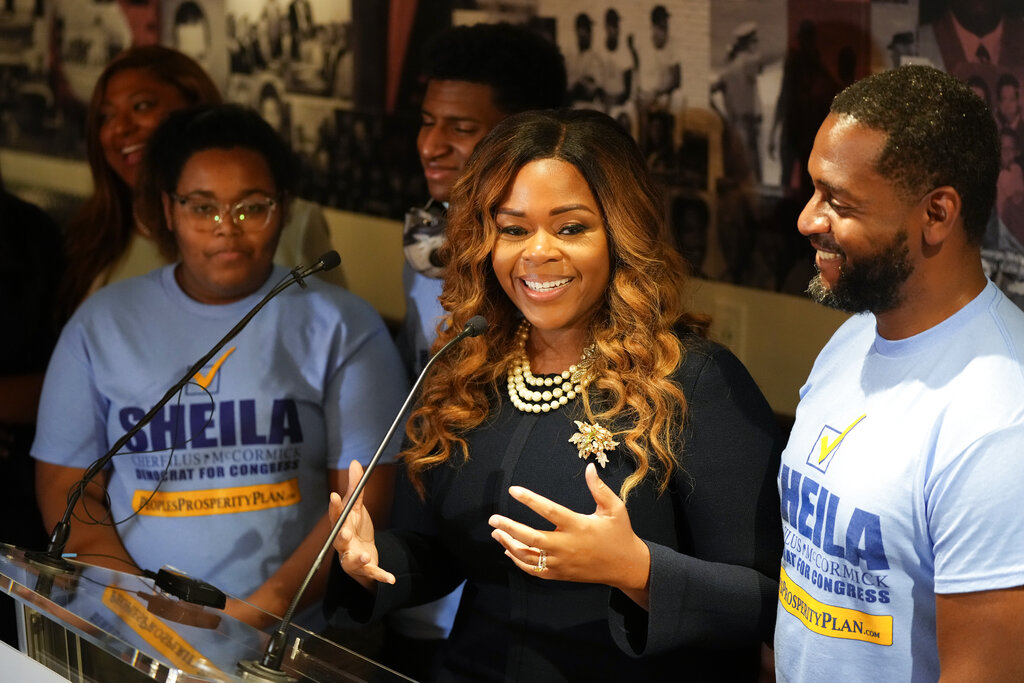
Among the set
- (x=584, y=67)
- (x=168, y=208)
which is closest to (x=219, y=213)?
(x=168, y=208)

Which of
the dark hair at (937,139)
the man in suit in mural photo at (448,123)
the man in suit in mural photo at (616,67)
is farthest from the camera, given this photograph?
the man in suit in mural photo at (616,67)

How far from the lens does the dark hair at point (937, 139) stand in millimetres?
1671

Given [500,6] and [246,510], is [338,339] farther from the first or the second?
[500,6]

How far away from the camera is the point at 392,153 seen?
3.79m

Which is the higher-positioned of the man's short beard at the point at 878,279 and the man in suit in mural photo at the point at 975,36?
the man in suit in mural photo at the point at 975,36

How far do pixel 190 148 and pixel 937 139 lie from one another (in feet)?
5.64

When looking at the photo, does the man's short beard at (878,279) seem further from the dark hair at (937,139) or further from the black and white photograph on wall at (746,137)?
the black and white photograph on wall at (746,137)

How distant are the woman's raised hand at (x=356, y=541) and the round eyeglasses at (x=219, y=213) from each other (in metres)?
0.85

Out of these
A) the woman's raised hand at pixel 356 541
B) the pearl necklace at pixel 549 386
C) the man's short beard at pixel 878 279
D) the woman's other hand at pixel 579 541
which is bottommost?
the woman's raised hand at pixel 356 541

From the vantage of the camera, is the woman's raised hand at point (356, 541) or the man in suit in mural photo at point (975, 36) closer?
the woman's raised hand at point (356, 541)

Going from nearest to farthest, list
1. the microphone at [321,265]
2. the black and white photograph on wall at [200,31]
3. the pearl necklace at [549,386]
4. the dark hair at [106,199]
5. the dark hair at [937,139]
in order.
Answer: the dark hair at [937,139] → the pearl necklace at [549,386] → the microphone at [321,265] → the dark hair at [106,199] → the black and white photograph on wall at [200,31]

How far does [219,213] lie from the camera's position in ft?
8.86

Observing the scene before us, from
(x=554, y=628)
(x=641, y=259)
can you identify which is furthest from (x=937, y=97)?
(x=554, y=628)

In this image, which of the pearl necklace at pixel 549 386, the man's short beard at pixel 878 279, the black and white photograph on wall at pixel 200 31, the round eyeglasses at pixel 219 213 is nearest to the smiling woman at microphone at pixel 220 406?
the round eyeglasses at pixel 219 213
